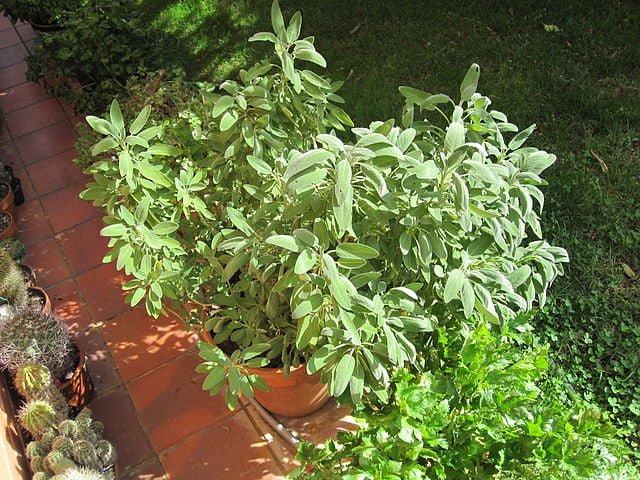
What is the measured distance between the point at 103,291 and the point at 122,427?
88 cm

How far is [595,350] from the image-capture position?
274 cm

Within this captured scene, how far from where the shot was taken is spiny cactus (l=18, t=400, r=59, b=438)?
2.24 metres

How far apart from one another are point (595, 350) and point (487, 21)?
270 centimetres

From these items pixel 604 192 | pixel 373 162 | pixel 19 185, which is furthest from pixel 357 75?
pixel 373 162

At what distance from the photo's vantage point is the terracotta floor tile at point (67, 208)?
377 centimetres

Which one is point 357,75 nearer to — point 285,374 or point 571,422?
point 285,374

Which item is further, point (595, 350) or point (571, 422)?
point (595, 350)

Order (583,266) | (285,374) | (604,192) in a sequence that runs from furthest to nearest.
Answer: (604,192) → (583,266) → (285,374)

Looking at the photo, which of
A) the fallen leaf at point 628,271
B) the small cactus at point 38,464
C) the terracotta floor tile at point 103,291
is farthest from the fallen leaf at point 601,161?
the small cactus at point 38,464

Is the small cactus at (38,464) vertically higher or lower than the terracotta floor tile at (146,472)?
higher

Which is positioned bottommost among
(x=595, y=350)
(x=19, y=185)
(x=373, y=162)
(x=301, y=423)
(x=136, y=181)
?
(x=595, y=350)

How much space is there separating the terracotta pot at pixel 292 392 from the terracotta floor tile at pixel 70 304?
105cm

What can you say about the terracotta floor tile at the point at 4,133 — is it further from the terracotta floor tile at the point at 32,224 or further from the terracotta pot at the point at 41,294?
the terracotta pot at the point at 41,294

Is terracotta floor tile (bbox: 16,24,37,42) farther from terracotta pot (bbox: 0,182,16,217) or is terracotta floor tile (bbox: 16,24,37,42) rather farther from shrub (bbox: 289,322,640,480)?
shrub (bbox: 289,322,640,480)
